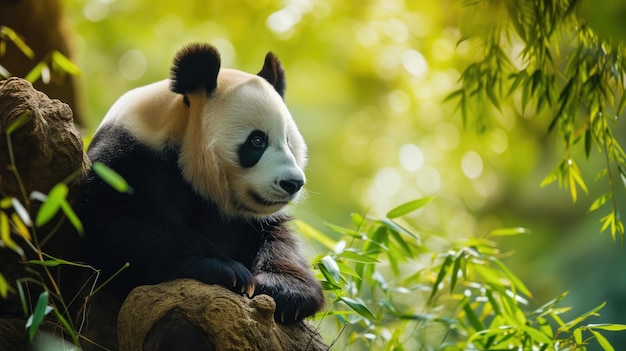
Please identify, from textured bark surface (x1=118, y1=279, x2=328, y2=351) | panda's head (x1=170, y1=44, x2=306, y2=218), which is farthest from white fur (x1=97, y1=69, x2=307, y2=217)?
textured bark surface (x1=118, y1=279, x2=328, y2=351)

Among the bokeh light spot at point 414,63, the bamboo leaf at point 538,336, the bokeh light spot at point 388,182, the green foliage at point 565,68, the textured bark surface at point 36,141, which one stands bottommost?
the textured bark surface at point 36,141

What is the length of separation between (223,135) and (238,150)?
0.08 metres

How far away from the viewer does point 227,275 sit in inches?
98.0

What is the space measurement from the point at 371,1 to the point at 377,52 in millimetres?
574

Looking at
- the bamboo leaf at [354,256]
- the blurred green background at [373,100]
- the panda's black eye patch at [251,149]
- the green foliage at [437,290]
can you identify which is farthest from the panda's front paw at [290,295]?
the blurred green background at [373,100]

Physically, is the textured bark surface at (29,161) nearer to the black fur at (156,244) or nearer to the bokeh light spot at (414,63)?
the black fur at (156,244)

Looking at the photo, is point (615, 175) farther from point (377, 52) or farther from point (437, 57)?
point (377, 52)

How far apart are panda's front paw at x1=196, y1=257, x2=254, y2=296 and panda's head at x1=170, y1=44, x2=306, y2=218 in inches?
16.2

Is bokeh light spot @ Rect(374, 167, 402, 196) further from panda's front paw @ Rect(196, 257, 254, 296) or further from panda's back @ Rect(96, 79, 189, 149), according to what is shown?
panda's front paw @ Rect(196, 257, 254, 296)

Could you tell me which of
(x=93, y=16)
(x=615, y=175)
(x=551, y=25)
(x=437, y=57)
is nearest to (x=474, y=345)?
(x=551, y=25)

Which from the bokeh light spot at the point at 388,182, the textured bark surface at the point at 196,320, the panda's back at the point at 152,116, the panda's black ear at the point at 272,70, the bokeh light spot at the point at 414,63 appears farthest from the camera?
the bokeh light spot at the point at 388,182

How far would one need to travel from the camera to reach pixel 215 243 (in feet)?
9.84

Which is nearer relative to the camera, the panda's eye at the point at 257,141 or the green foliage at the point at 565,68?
the green foliage at the point at 565,68

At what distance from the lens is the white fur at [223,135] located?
2.88 meters
